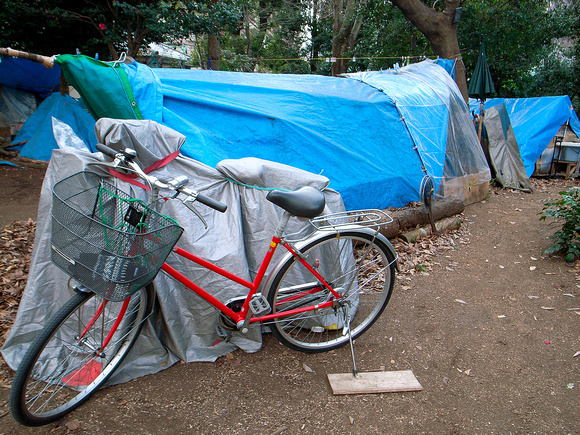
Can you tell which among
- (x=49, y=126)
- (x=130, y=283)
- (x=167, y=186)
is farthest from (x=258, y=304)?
(x=49, y=126)

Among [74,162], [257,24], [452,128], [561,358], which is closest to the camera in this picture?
[74,162]

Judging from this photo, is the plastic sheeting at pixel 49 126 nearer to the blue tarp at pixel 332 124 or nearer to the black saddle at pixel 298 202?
the blue tarp at pixel 332 124

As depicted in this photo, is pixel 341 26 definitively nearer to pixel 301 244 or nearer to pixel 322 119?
pixel 322 119

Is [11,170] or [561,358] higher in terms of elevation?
[11,170]

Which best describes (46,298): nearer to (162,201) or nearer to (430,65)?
(162,201)

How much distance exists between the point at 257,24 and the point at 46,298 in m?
25.6

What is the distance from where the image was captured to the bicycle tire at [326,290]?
115 inches

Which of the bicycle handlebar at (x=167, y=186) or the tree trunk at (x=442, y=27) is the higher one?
the tree trunk at (x=442, y=27)

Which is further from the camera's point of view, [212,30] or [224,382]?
[212,30]

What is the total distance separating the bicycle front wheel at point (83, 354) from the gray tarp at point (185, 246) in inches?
7.2

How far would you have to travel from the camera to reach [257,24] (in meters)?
24.7

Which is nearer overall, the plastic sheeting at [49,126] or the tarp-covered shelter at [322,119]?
the tarp-covered shelter at [322,119]

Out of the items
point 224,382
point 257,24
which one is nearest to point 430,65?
point 224,382

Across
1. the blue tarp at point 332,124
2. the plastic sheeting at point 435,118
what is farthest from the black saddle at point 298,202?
the plastic sheeting at point 435,118
